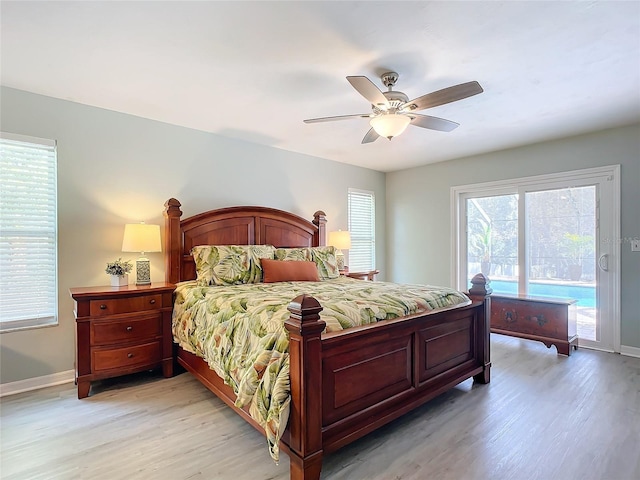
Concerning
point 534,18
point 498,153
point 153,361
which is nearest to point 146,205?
point 153,361

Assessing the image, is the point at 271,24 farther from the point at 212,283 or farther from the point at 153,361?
the point at 153,361

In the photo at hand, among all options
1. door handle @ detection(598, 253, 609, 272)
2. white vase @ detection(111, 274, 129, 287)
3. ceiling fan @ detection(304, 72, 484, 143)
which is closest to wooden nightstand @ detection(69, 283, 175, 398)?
white vase @ detection(111, 274, 129, 287)

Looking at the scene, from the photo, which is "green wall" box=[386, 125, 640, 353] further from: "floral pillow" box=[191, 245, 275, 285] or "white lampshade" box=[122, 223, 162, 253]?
"white lampshade" box=[122, 223, 162, 253]

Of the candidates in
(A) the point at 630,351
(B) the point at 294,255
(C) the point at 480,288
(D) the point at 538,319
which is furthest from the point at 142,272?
(A) the point at 630,351

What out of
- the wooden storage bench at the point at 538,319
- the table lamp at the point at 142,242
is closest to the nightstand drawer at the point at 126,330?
the table lamp at the point at 142,242

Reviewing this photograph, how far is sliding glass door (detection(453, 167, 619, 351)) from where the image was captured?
13.0ft

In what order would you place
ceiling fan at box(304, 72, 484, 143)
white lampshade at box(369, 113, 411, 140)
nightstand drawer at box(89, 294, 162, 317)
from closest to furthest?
ceiling fan at box(304, 72, 484, 143) < white lampshade at box(369, 113, 411, 140) < nightstand drawer at box(89, 294, 162, 317)

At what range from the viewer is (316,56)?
239 centimetres

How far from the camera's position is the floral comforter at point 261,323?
181 centimetres

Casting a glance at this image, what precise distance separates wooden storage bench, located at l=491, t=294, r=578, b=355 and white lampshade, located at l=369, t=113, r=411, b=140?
281cm

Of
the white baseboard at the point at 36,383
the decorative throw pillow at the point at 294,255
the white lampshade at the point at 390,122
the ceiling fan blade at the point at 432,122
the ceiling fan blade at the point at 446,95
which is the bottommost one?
the white baseboard at the point at 36,383

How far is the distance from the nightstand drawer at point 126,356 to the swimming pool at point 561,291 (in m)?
4.37

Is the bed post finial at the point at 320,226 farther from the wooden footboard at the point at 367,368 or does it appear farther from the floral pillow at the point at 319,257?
the wooden footboard at the point at 367,368

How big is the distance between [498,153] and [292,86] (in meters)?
3.33
